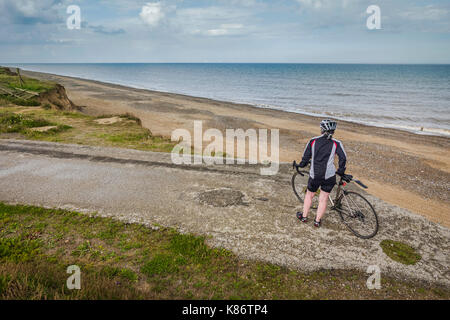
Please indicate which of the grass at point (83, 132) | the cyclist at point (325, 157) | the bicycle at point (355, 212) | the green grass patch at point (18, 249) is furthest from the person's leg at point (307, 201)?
the grass at point (83, 132)

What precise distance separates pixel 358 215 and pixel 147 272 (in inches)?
200

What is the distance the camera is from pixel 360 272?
489 centimetres

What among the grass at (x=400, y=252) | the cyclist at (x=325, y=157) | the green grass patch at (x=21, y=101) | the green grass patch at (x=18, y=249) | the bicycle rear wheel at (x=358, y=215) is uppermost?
the green grass patch at (x=21, y=101)

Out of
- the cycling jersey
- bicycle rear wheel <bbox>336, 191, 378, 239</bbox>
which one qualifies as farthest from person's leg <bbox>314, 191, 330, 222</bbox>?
bicycle rear wheel <bbox>336, 191, 378, 239</bbox>

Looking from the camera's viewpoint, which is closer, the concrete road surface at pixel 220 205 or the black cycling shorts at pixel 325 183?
the concrete road surface at pixel 220 205

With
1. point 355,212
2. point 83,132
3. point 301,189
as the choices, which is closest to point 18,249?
point 301,189

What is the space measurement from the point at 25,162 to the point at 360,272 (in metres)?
11.9

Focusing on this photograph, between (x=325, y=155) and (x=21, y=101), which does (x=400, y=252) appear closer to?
(x=325, y=155)

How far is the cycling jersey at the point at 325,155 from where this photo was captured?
18.0 feet

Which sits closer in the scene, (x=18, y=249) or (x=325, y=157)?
(x=18, y=249)

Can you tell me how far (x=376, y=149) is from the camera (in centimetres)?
1669

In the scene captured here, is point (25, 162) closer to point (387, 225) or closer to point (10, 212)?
point (10, 212)

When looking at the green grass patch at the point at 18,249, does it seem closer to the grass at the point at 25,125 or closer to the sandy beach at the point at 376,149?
the grass at the point at 25,125

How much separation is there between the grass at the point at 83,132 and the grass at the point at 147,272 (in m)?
6.95
